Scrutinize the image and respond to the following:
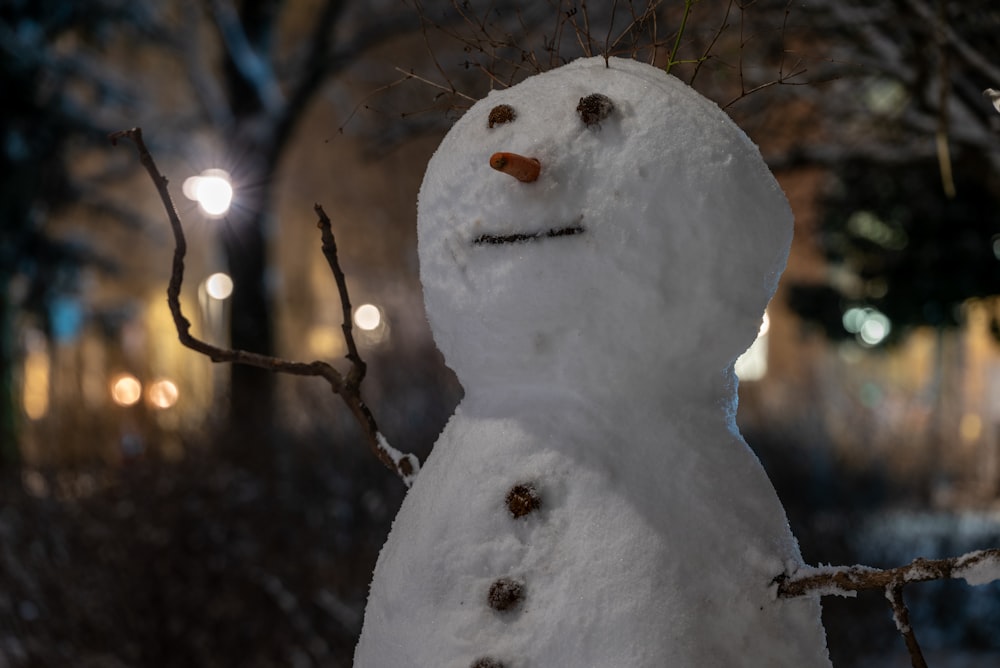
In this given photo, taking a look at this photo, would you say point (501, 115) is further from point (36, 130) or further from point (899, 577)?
point (36, 130)

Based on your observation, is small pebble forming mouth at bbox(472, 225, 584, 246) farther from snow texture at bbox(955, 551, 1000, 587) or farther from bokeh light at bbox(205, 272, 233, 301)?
bokeh light at bbox(205, 272, 233, 301)

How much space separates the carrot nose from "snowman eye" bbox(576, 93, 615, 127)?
11cm

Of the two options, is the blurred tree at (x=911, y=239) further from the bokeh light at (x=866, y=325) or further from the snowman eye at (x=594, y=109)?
the snowman eye at (x=594, y=109)

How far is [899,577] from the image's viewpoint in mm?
1273

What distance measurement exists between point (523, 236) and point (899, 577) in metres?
0.73

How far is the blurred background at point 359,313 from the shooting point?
366cm

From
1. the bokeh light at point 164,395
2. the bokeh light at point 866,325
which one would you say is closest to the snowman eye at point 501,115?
the bokeh light at point 164,395

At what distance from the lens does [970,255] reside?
18.0 ft

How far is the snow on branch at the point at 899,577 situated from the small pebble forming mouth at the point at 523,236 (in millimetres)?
612

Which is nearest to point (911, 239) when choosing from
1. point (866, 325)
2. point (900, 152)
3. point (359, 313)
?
point (866, 325)

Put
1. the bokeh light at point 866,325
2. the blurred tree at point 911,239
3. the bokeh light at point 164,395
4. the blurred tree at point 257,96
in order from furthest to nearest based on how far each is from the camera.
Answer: the blurred tree at point 257,96 → the bokeh light at point 866,325 → the bokeh light at point 164,395 → the blurred tree at point 911,239

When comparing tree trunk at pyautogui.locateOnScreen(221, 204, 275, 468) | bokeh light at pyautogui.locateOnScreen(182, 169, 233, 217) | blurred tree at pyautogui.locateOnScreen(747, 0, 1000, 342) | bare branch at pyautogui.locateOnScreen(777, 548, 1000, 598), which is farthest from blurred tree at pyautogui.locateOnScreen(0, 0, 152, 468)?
bare branch at pyautogui.locateOnScreen(777, 548, 1000, 598)

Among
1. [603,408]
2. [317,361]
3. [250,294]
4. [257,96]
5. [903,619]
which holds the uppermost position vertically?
[257,96]

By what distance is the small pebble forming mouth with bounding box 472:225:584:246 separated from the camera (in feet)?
4.74
